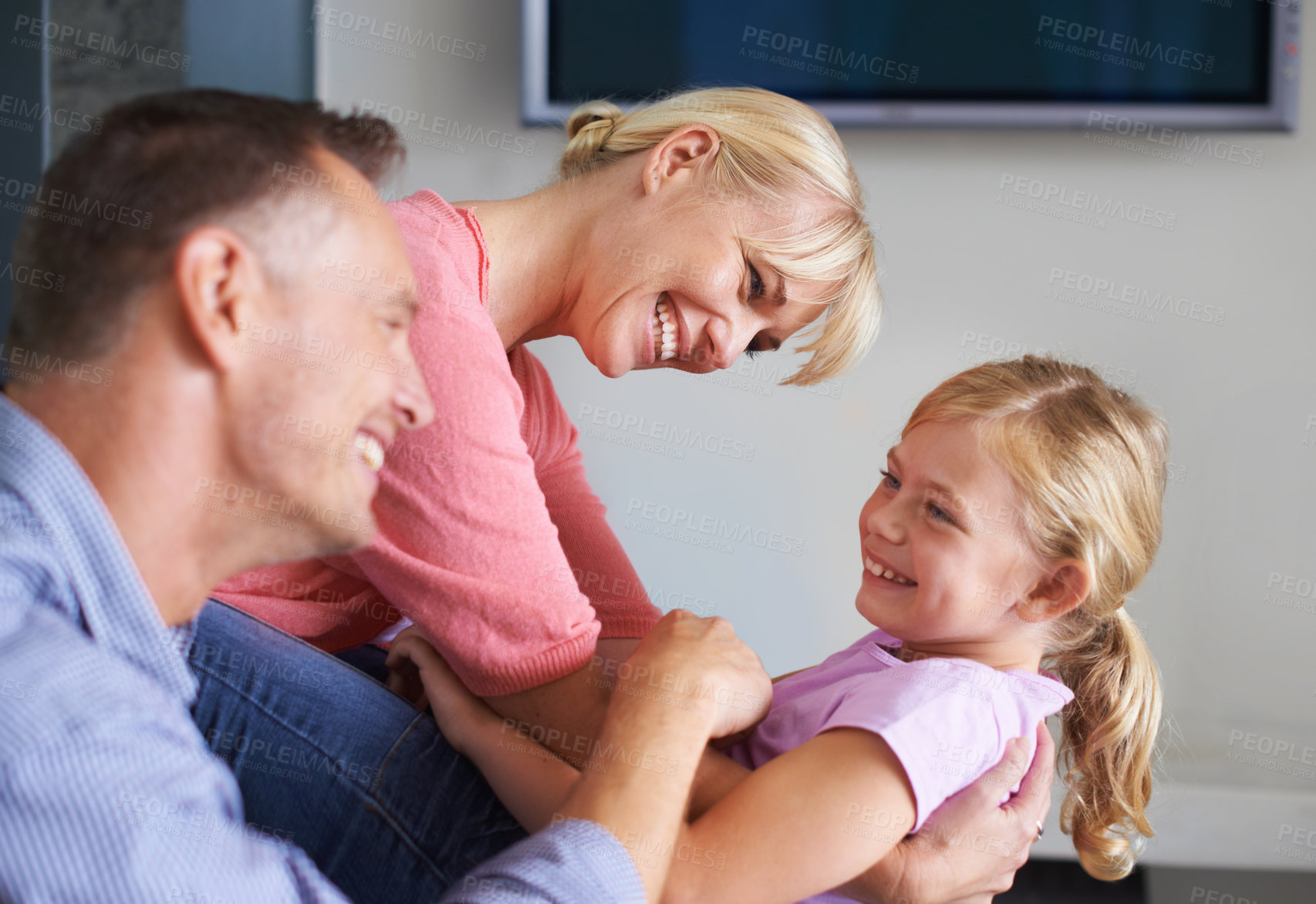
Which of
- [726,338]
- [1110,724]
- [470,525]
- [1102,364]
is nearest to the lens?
[470,525]

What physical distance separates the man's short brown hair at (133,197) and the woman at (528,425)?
0.93ft

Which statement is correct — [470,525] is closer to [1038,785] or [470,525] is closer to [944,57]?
[1038,785]

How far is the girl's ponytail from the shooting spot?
119 cm

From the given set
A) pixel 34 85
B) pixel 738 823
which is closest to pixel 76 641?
pixel 738 823

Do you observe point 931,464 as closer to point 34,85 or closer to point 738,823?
point 738,823

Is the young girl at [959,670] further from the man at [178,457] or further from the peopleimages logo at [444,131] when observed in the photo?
the peopleimages logo at [444,131]

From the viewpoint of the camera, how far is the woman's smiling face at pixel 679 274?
1.23 metres

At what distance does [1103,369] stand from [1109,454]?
3.78 ft

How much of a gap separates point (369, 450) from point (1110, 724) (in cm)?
88

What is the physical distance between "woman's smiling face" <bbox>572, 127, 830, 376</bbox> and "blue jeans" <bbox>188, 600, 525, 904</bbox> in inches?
21.0

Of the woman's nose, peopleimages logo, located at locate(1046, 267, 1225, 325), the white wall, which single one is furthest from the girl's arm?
peopleimages logo, located at locate(1046, 267, 1225, 325)

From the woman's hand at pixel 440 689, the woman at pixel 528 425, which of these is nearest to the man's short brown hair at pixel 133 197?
the woman at pixel 528 425

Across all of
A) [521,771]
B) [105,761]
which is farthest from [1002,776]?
[105,761]

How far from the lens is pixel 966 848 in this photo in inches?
37.9
